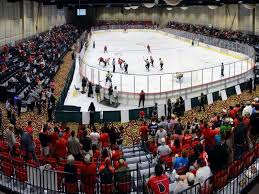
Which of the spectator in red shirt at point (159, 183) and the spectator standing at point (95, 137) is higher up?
the spectator in red shirt at point (159, 183)

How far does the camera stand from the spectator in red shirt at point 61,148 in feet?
40.2

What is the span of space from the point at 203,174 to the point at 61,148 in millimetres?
4560

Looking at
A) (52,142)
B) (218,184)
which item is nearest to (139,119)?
(52,142)

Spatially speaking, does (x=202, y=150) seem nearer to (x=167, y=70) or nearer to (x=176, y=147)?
(x=176, y=147)

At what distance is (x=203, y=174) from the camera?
9336 mm

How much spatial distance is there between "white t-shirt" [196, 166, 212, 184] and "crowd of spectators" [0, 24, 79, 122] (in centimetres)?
1148

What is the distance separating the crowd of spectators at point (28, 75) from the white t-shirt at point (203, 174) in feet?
37.7

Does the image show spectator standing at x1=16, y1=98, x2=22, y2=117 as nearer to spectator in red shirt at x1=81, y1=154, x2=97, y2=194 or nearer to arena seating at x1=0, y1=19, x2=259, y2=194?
arena seating at x1=0, y1=19, x2=259, y2=194

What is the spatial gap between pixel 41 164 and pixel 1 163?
1.02m

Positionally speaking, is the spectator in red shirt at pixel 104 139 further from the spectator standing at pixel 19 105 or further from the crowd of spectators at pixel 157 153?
the spectator standing at pixel 19 105

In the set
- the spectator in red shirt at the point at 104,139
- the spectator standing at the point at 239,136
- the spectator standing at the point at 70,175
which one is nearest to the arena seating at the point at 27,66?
the spectator in red shirt at the point at 104,139

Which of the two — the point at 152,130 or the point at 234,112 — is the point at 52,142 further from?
the point at 234,112

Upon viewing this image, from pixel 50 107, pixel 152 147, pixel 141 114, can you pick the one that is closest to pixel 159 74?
pixel 141 114

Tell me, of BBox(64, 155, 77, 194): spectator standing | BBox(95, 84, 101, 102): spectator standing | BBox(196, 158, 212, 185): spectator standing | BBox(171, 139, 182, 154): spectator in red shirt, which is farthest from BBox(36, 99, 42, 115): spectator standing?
BBox(196, 158, 212, 185): spectator standing
